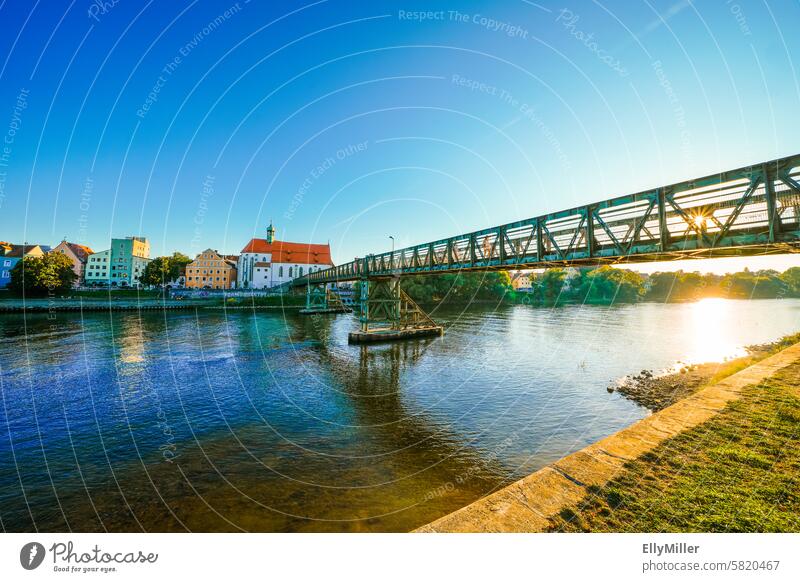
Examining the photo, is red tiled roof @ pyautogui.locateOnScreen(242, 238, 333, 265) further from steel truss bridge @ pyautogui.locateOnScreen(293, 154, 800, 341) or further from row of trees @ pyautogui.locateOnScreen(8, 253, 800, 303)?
steel truss bridge @ pyautogui.locateOnScreen(293, 154, 800, 341)

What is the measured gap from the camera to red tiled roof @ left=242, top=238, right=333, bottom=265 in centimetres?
11862

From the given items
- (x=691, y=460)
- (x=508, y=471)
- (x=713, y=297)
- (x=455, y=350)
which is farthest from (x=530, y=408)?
(x=713, y=297)

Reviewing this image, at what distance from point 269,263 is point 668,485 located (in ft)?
403

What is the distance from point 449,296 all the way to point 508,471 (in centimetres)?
8834

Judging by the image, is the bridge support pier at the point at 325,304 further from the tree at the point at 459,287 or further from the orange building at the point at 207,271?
the orange building at the point at 207,271

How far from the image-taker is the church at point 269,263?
11512 centimetres

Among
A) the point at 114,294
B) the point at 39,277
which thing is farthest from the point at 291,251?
the point at 39,277

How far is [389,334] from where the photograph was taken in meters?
33.3

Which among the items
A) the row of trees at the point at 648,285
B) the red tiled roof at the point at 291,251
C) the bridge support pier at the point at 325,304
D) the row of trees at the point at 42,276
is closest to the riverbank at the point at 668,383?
the bridge support pier at the point at 325,304

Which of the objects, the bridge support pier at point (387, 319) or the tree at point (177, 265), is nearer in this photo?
the bridge support pier at point (387, 319)

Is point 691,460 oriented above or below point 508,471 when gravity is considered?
above

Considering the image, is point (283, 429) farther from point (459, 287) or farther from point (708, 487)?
point (459, 287)

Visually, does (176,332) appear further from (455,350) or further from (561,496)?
(561,496)
